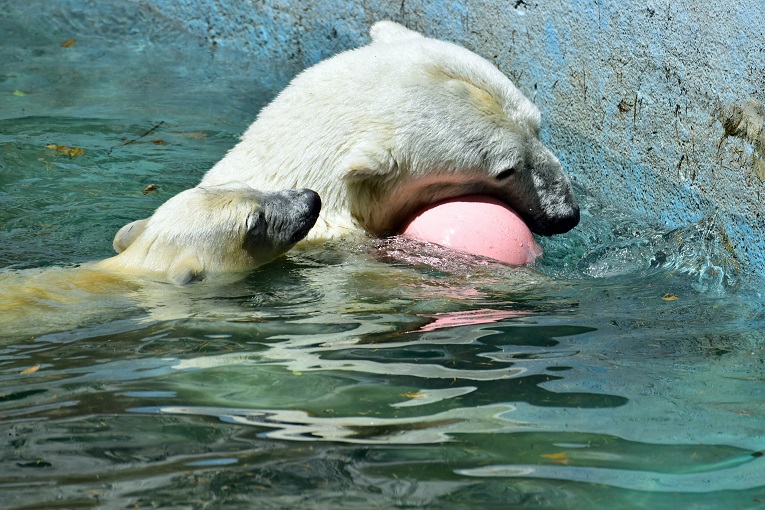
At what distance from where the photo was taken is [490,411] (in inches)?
90.9

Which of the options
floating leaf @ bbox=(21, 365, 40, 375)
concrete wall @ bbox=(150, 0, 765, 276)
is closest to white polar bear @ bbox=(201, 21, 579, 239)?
concrete wall @ bbox=(150, 0, 765, 276)

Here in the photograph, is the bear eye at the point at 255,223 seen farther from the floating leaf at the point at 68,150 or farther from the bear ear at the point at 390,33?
the floating leaf at the point at 68,150

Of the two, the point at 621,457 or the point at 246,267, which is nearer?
the point at 621,457

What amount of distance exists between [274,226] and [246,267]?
23 centimetres

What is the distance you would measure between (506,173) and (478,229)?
44 cm

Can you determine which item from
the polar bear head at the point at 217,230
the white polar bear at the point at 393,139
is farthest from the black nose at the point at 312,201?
the white polar bear at the point at 393,139

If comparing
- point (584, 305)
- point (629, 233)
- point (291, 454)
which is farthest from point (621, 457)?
point (629, 233)

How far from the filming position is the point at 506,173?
417 centimetres

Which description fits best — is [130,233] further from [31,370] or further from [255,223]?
[31,370]

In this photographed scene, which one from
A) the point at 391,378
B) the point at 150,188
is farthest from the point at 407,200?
the point at 150,188

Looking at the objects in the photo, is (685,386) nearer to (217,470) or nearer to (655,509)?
(655,509)

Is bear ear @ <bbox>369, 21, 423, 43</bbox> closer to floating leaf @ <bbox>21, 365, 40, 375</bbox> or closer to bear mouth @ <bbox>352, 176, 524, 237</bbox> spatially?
bear mouth @ <bbox>352, 176, 524, 237</bbox>

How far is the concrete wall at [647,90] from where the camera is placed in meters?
3.98

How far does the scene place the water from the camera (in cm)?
194
